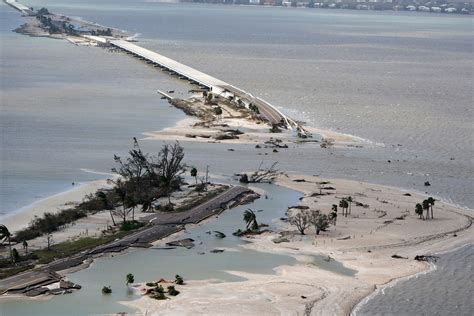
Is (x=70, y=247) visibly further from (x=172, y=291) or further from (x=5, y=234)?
(x=172, y=291)

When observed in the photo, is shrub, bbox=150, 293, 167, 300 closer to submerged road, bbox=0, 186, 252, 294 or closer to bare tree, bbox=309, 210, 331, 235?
submerged road, bbox=0, 186, 252, 294

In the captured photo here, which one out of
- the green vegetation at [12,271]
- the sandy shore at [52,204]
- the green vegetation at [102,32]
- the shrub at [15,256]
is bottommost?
the green vegetation at [102,32]

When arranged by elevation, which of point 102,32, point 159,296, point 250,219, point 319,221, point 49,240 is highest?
point 319,221

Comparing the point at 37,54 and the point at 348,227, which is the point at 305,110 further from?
the point at 37,54

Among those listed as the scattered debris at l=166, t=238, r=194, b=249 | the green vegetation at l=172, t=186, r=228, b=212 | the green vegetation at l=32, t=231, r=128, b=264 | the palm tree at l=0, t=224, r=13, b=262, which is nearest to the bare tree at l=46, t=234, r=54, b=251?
the green vegetation at l=32, t=231, r=128, b=264

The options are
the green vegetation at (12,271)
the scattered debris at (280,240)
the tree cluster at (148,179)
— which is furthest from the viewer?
the tree cluster at (148,179)

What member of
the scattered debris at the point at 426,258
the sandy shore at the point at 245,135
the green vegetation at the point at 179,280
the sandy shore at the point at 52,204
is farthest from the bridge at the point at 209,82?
the green vegetation at the point at 179,280

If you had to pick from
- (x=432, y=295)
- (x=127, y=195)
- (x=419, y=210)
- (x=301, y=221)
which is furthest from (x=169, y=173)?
(x=432, y=295)

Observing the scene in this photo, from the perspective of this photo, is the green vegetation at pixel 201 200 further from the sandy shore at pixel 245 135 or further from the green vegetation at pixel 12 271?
the sandy shore at pixel 245 135
